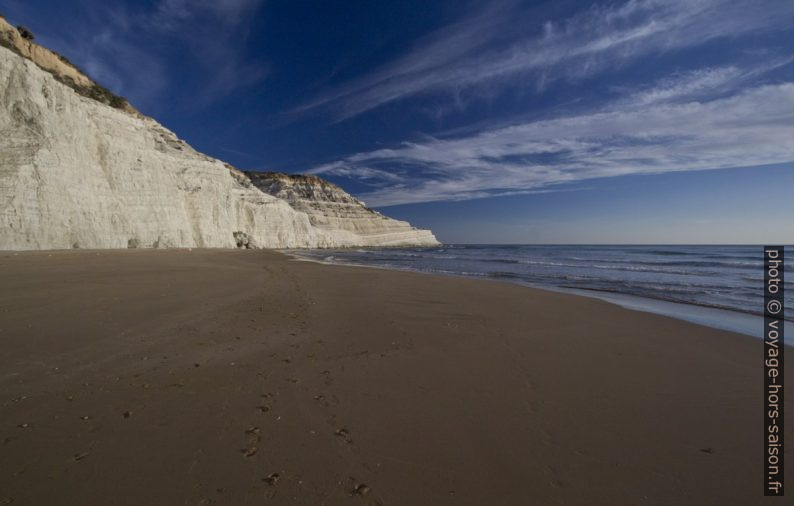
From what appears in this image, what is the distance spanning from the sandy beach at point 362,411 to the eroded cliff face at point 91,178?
1517 cm

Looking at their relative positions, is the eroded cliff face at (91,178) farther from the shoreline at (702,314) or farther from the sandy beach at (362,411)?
the shoreline at (702,314)

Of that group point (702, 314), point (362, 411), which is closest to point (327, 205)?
point (702, 314)

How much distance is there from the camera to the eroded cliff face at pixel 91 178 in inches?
638

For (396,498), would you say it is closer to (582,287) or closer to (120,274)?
(120,274)

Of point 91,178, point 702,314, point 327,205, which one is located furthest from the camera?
point 327,205

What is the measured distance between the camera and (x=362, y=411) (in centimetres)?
290

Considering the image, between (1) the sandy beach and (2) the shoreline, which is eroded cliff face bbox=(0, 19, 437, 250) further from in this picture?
(2) the shoreline

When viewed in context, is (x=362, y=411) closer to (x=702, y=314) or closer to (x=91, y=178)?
(x=702, y=314)

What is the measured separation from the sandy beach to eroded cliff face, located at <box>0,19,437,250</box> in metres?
15.2

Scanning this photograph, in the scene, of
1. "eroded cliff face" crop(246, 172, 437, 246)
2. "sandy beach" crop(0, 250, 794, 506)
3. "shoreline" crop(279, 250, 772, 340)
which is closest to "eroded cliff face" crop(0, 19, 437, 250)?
"sandy beach" crop(0, 250, 794, 506)

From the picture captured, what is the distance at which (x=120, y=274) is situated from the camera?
10086mm

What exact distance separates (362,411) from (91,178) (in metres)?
24.9

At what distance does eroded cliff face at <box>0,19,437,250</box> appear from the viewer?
16.2m

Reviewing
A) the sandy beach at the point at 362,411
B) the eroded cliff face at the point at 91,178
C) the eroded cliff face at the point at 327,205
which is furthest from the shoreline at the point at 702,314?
the eroded cliff face at the point at 327,205
